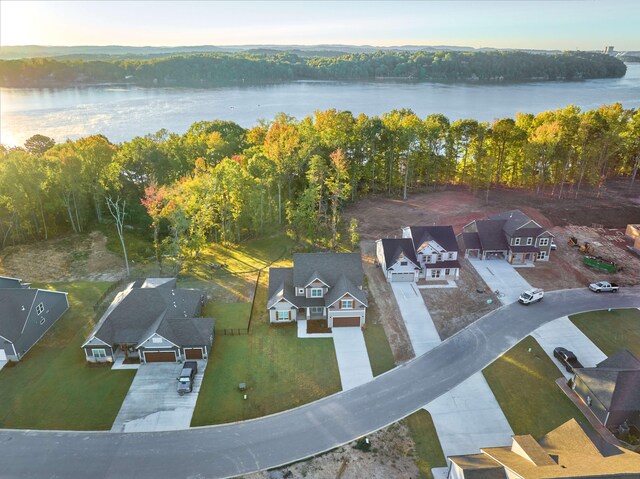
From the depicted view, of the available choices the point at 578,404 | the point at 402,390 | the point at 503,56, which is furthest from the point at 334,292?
the point at 503,56

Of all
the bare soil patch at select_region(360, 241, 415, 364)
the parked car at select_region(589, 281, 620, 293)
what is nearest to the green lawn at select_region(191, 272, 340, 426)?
the bare soil patch at select_region(360, 241, 415, 364)

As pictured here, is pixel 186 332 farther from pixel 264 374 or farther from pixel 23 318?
pixel 23 318

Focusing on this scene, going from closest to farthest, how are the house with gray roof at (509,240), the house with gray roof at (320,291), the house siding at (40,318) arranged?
the house siding at (40,318) < the house with gray roof at (320,291) < the house with gray roof at (509,240)

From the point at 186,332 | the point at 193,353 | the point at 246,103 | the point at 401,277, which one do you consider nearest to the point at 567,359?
the point at 401,277

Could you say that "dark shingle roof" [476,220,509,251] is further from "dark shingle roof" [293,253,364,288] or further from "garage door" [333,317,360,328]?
"garage door" [333,317,360,328]

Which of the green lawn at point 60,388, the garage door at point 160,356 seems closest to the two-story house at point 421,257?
the garage door at point 160,356

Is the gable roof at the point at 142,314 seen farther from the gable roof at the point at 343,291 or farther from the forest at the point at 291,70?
the forest at the point at 291,70
